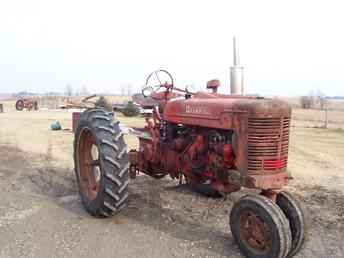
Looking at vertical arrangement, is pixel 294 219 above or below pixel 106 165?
Result: below

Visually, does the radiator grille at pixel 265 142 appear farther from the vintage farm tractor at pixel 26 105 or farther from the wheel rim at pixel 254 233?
the vintage farm tractor at pixel 26 105

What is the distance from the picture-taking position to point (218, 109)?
4.40m

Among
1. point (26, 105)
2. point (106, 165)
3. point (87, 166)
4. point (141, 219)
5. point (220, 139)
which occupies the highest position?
point (26, 105)

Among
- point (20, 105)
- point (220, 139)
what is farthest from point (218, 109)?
point (20, 105)

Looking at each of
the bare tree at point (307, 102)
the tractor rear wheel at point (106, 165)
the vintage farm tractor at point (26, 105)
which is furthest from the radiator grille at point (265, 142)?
the bare tree at point (307, 102)

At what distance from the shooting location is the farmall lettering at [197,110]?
4586 mm

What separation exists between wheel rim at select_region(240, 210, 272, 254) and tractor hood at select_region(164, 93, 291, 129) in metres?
0.91

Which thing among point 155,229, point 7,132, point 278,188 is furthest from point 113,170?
point 7,132

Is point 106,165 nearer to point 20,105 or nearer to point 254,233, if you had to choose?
point 254,233

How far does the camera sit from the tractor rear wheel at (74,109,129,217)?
488 centimetres

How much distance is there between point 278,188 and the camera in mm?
4125

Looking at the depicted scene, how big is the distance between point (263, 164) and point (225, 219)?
53.3 inches

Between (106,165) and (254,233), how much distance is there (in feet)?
6.10

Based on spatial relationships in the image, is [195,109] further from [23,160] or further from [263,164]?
[23,160]
